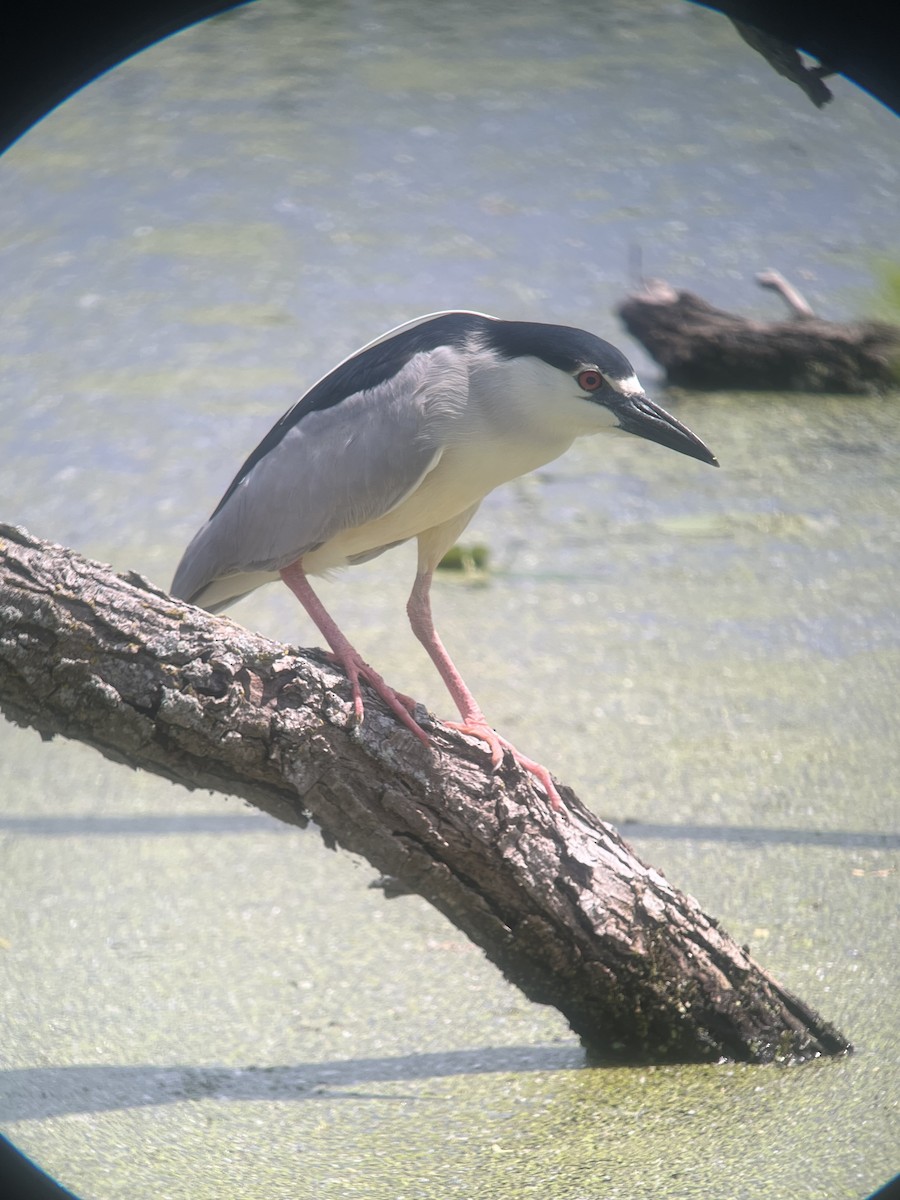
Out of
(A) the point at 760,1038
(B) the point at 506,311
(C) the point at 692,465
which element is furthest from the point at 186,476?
(A) the point at 760,1038

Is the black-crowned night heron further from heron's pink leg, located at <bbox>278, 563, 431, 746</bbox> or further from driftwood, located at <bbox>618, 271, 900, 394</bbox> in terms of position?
driftwood, located at <bbox>618, 271, 900, 394</bbox>

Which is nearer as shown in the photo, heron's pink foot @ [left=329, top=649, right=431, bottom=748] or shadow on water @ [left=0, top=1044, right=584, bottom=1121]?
heron's pink foot @ [left=329, top=649, right=431, bottom=748]

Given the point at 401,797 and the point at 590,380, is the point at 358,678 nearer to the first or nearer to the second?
the point at 401,797

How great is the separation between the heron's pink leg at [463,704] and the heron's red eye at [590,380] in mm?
463

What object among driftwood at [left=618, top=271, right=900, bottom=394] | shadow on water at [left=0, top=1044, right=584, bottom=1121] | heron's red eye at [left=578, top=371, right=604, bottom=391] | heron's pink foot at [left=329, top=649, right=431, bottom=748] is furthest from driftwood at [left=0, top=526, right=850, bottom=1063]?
driftwood at [left=618, top=271, right=900, bottom=394]

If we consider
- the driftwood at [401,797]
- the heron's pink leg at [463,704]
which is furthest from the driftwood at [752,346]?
the driftwood at [401,797]

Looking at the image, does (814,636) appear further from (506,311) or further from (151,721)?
(151,721)

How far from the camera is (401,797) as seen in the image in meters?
1.64

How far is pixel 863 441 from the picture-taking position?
4387 millimetres

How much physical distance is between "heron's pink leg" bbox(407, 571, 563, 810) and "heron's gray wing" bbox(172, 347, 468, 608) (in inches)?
10.0

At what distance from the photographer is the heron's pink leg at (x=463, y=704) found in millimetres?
1763

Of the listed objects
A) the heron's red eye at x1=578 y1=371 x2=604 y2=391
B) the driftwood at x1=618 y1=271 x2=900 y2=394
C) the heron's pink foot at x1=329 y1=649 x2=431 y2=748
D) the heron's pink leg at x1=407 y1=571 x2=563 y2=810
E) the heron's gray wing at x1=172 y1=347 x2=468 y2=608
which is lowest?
the driftwood at x1=618 y1=271 x2=900 y2=394

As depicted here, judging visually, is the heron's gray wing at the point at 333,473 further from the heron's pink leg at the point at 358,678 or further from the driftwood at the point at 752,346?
the driftwood at the point at 752,346

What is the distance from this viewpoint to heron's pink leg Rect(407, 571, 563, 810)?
5.78 ft
